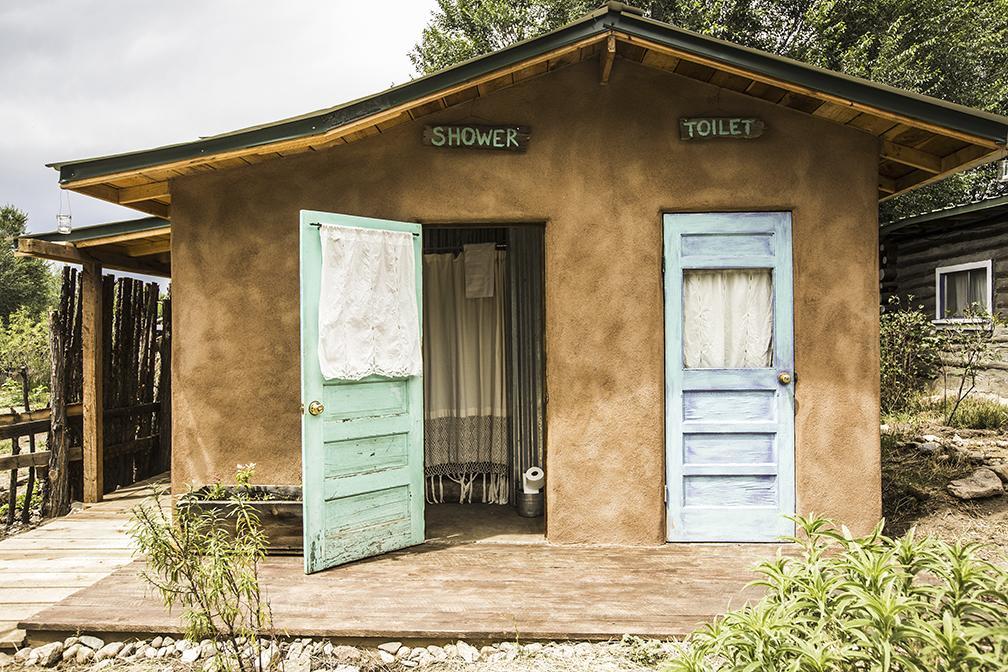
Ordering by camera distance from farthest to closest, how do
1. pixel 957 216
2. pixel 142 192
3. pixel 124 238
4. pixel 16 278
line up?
pixel 16 278
pixel 957 216
pixel 124 238
pixel 142 192

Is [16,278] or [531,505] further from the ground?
[16,278]

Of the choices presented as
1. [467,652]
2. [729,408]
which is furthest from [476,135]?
[467,652]

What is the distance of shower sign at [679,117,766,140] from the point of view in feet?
15.9

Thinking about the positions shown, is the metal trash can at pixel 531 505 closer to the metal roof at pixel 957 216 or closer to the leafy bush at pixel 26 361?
the metal roof at pixel 957 216

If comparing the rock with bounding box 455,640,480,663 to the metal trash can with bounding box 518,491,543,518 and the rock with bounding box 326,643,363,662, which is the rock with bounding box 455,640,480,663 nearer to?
the rock with bounding box 326,643,363,662

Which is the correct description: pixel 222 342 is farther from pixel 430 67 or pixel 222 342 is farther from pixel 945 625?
pixel 430 67

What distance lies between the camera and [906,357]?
10.1m

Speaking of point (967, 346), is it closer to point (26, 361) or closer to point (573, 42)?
point (573, 42)

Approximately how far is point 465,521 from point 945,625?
436cm

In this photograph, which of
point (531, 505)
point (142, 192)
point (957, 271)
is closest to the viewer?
point (142, 192)

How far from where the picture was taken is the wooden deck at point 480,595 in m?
3.56

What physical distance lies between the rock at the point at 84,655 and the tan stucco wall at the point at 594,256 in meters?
1.59

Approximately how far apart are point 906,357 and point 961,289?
1.96 m

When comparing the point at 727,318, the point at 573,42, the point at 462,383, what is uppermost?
the point at 573,42
